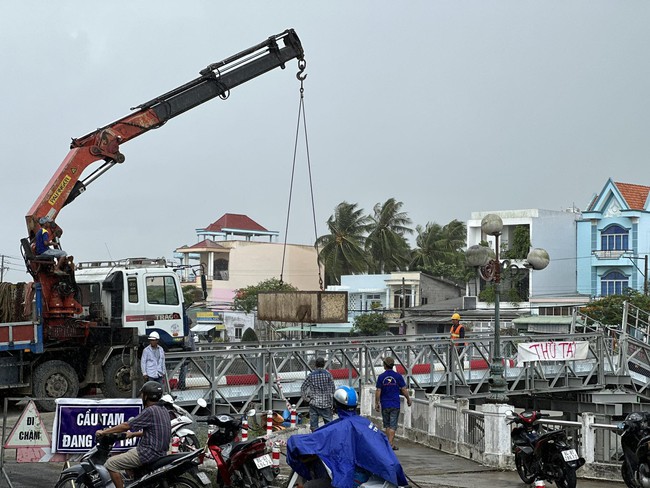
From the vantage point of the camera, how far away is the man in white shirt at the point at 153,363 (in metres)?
17.6

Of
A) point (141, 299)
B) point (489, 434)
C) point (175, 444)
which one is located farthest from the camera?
point (141, 299)

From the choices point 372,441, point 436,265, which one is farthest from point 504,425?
point 436,265

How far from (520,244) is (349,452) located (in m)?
59.5

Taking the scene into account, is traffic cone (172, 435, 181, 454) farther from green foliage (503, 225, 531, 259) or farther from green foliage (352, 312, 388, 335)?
green foliage (352, 312, 388, 335)

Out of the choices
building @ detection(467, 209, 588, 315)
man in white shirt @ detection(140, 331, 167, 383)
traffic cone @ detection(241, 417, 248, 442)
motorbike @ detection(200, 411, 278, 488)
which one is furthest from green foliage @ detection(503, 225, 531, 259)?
motorbike @ detection(200, 411, 278, 488)

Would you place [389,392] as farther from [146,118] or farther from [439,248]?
[439,248]

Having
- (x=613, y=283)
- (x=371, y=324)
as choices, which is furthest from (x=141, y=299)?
(x=613, y=283)

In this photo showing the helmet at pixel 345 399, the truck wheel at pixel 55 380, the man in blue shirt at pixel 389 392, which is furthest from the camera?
the truck wheel at pixel 55 380

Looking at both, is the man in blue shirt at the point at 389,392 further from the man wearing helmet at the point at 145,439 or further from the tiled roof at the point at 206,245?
the tiled roof at the point at 206,245

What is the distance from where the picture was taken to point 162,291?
77.6 feet

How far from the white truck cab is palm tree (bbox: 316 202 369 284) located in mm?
55028

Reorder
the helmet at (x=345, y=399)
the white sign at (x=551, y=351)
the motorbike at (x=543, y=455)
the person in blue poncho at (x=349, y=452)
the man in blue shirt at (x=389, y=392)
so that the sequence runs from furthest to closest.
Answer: the white sign at (x=551, y=351) < the man in blue shirt at (x=389, y=392) < the motorbike at (x=543, y=455) < the helmet at (x=345, y=399) < the person in blue poncho at (x=349, y=452)

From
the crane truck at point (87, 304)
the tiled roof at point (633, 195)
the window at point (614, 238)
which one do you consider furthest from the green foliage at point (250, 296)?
the crane truck at point (87, 304)

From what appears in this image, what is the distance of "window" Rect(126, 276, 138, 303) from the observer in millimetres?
23281
